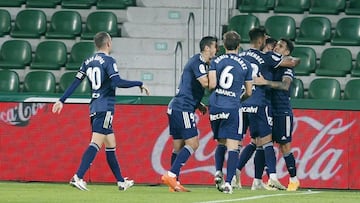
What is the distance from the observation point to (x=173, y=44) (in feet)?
71.4

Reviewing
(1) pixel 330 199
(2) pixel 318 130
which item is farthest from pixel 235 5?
(1) pixel 330 199

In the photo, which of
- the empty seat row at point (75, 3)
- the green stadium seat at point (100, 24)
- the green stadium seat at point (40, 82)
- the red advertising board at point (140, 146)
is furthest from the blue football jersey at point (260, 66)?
the empty seat row at point (75, 3)

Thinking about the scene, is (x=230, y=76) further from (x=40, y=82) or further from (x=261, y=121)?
(x=40, y=82)

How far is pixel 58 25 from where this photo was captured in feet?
74.1

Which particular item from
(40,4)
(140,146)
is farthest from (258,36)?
(40,4)

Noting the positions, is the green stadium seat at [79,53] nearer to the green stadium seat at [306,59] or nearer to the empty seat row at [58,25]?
the empty seat row at [58,25]

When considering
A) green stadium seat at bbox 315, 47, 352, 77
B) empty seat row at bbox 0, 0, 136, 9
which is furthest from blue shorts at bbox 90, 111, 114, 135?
empty seat row at bbox 0, 0, 136, 9

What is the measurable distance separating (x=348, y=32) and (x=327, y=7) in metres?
0.91

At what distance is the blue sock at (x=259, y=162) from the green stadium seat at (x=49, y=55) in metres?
6.21

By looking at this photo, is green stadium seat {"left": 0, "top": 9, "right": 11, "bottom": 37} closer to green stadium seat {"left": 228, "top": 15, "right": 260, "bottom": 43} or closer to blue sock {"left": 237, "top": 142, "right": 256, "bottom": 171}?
green stadium seat {"left": 228, "top": 15, "right": 260, "bottom": 43}

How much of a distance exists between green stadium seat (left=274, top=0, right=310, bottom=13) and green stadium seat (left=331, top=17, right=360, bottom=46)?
38.1 inches

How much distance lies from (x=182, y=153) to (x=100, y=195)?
1.45m

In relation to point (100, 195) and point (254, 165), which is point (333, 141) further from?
point (100, 195)

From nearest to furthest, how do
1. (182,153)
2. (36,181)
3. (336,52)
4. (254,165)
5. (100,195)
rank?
(100,195) → (182,153) → (254,165) → (36,181) → (336,52)
